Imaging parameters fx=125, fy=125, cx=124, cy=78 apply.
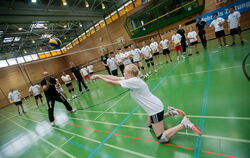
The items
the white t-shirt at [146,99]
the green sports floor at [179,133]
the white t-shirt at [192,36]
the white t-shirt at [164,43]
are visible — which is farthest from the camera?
the white t-shirt at [164,43]

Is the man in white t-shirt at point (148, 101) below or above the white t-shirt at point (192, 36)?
below

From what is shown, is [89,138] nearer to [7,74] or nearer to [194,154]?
[194,154]

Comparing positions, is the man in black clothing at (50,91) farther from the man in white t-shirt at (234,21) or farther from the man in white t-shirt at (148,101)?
the man in white t-shirt at (234,21)

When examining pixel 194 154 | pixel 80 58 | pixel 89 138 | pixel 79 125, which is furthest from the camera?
pixel 80 58

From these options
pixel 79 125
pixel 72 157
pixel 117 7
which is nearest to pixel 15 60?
pixel 117 7

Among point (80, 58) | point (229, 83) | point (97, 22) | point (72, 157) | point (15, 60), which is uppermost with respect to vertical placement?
point (97, 22)

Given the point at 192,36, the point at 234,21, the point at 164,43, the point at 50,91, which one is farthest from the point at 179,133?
the point at 234,21

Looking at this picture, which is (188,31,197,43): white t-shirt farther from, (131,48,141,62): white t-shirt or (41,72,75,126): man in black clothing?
(41,72,75,126): man in black clothing

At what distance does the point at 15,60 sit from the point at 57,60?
6662 mm

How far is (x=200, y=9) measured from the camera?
38.3 ft

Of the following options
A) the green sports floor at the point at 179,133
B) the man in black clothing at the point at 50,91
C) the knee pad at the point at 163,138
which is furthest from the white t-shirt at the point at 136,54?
the knee pad at the point at 163,138

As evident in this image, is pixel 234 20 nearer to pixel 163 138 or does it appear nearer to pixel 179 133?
pixel 179 133

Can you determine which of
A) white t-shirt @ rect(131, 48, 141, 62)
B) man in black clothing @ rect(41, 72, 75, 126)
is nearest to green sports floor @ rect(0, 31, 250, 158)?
man in black clothing @ rect(41, 72, 75, 126)

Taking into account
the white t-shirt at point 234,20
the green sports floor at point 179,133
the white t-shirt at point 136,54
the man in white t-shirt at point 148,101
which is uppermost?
the white t-shirt at point 234,20
